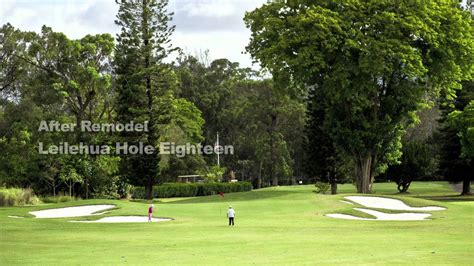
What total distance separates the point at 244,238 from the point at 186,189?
4390cm

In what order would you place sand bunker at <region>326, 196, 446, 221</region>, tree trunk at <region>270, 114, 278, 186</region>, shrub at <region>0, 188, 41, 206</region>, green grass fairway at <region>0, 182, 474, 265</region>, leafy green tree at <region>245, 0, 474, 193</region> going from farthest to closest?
tree trunk at <region>270, 114, 278, 186</region> < leafy green tree at <region>245, 0, 474, 193</region> < shrub at <region>0, 188, 41, 206</region> < sand bunker at <region>326, 196, 446, 221</region> < green grass fairway at <region>0, 182, 474, 265</region>

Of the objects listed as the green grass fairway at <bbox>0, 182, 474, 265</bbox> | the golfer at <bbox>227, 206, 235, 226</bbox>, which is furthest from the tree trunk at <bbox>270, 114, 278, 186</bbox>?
the golfer at <bbox>227, 206, 235, 226</bbox>

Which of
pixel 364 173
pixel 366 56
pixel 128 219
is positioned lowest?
pixel 128 219

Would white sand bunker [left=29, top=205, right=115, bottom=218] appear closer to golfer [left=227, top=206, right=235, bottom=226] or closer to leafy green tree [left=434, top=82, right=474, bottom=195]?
golfer [left=227, top=206, right=235, bottom=226]

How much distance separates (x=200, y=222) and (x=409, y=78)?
2516 cm

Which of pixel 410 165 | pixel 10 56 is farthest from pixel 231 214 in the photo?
pixel 410 165

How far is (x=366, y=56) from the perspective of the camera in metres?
43.2

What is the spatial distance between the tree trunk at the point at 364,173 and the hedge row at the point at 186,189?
2031 cm

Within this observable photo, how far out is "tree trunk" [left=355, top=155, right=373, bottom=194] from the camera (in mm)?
50000

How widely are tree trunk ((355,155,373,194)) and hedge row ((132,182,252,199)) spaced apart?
2031 centimetres

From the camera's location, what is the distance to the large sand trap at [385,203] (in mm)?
36594

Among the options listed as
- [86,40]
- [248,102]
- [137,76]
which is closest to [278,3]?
[137,76]

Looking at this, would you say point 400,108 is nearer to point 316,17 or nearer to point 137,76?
point 316,17

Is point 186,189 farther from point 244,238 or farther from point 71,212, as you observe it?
point 244,238
